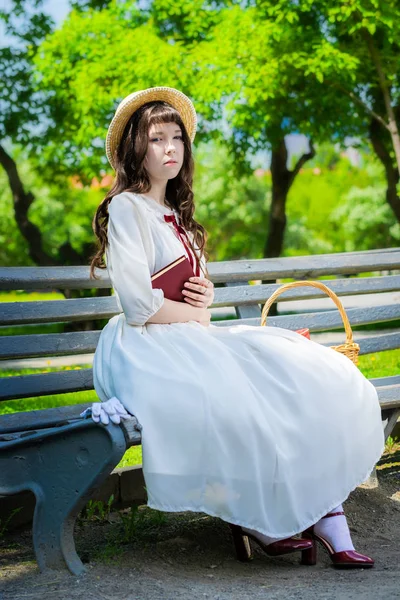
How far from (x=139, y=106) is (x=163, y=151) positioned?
233mm

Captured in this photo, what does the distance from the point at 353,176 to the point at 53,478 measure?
142 feet

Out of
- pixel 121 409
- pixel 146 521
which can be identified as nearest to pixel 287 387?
pixel 121 409

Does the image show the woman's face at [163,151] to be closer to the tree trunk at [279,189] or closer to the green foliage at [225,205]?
the tree trunk at [279,189]

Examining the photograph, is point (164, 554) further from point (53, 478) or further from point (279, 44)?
point (279, 44)

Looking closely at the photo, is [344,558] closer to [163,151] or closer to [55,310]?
[55,310]

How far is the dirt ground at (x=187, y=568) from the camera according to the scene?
3.06 metres

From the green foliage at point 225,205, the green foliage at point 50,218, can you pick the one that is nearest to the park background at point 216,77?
the green foliage at point 50,218

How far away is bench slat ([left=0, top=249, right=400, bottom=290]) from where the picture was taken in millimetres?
4016

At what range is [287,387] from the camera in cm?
333

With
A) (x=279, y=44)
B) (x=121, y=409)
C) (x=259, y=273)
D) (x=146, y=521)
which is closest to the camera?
(x=121, y=409)

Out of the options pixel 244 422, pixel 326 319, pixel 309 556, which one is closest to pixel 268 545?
pixel 309 556

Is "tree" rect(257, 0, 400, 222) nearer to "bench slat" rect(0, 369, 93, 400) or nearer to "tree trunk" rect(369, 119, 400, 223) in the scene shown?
"tree trunk" rect(369, 119, 400, 223)

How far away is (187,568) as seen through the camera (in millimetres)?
3496

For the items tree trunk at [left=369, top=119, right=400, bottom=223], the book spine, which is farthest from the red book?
tree trunk at [left=369, top=119, right=400, bottom=223]
